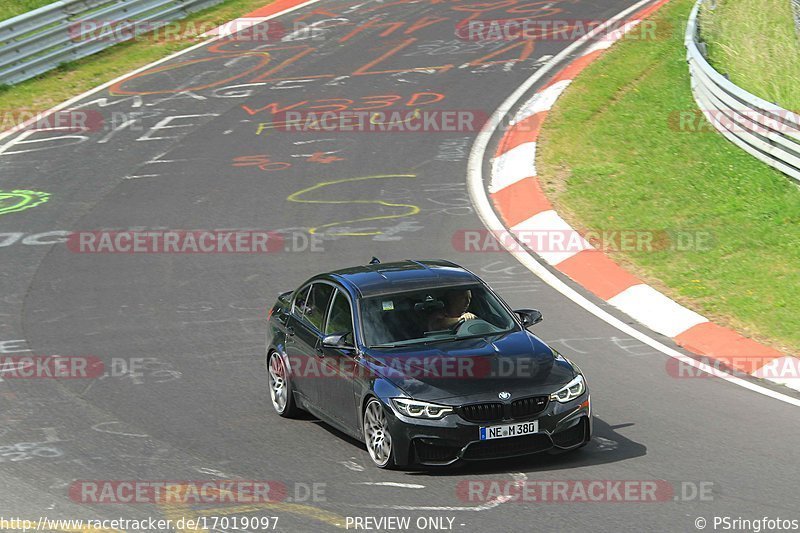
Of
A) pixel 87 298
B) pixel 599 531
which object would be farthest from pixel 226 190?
pixel 599 531

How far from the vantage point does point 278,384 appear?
34.5 ft

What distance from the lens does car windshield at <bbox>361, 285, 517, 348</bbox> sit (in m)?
9.46

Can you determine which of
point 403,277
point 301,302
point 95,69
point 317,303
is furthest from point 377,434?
point 95,69

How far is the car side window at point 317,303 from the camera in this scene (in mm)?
10242

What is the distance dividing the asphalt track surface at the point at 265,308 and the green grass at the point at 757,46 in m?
3.63

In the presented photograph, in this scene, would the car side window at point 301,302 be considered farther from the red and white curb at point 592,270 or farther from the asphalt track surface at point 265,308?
the red and white curb at point 592,270

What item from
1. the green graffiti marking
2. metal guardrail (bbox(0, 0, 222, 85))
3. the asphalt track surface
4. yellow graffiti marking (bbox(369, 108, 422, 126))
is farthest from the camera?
metal guardrail (bbox(0, 0, 222, 85))

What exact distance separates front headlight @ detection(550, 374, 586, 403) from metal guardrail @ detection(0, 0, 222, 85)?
17.3 meters

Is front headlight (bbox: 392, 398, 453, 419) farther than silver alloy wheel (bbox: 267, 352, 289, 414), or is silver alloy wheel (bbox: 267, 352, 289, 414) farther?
silver alloy wheel (bbox: 267, 352, 289, 414)

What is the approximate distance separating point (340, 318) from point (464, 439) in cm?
196

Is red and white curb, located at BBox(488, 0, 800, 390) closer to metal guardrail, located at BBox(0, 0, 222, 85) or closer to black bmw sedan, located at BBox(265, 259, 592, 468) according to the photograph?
black bmw sedan, located at BBox(265, 259, 592, 468)

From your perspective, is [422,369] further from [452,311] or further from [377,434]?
[452,311]

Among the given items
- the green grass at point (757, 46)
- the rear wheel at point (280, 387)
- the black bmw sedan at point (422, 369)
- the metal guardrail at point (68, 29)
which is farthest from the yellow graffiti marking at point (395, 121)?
the rear wheel at point (280, 387)

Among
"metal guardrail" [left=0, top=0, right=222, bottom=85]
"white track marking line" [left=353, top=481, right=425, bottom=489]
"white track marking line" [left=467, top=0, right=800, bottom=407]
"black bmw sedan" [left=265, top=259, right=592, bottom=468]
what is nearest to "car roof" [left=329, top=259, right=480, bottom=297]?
"black bmw sedan" [left=265, top=259, right=592, bottom=468]
